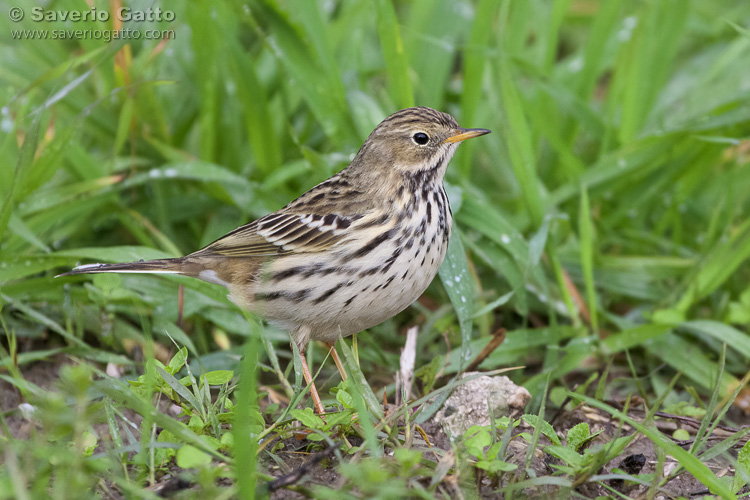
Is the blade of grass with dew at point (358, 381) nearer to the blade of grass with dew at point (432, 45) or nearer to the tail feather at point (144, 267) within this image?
the tail feather at point (144, 267)

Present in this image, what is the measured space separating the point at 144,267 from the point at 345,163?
63.5 inches

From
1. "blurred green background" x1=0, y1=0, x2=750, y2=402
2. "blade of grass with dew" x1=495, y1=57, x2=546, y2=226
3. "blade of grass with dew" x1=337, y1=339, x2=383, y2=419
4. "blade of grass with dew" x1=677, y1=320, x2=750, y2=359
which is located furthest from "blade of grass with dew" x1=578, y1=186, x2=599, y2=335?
"blade of grass with dew" x1=337, y1=339, x2=383, y2=419

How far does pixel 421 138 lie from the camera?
429cm

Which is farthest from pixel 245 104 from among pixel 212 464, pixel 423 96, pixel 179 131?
pixel 212 464

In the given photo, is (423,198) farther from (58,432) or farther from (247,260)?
(58,432)

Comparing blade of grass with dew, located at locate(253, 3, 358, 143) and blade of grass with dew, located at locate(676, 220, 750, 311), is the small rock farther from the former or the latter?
blade of grass with dew, located at locate(253, 3, 358, 143)

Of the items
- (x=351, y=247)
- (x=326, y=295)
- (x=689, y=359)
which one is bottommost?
(x=689, y=359)

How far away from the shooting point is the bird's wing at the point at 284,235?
4035 millimetres

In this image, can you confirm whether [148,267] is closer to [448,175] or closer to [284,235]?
[284,235]

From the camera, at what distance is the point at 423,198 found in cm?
413

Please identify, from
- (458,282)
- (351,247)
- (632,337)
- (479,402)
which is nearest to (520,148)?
(458,282)

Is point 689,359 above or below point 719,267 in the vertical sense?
below

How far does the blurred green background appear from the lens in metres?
4.71

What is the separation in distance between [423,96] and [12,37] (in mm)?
3031
